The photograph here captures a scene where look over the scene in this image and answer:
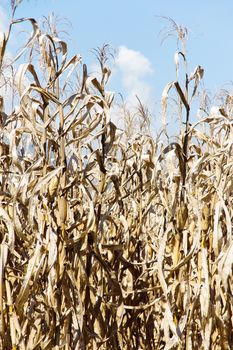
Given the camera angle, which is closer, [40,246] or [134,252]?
[40,246]

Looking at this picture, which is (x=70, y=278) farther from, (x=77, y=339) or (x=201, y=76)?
(x=201, y=76)

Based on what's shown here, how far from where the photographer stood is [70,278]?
88.7 inches

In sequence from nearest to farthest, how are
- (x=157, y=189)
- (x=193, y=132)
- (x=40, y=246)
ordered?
(x=40, y=246) → (x=193, y=132) → (x=157, y=189)

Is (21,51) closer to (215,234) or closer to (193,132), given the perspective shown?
(193,132)

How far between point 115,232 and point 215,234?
0.88 meters

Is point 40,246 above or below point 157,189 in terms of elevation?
below

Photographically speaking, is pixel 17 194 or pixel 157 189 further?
pixel 157 189

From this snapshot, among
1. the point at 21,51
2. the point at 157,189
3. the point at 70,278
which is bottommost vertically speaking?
the point at 70,278

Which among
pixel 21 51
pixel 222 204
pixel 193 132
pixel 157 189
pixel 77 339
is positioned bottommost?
pixel 77 339

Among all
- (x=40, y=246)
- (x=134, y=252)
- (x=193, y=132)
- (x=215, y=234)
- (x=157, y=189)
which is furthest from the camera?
(x=134, y=252)

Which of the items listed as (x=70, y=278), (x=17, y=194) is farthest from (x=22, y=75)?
(x=70, y=278)

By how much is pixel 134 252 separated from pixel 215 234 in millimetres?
787

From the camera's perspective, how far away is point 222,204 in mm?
2395

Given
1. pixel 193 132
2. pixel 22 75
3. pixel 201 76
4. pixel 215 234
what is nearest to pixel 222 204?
pixel 215 234
